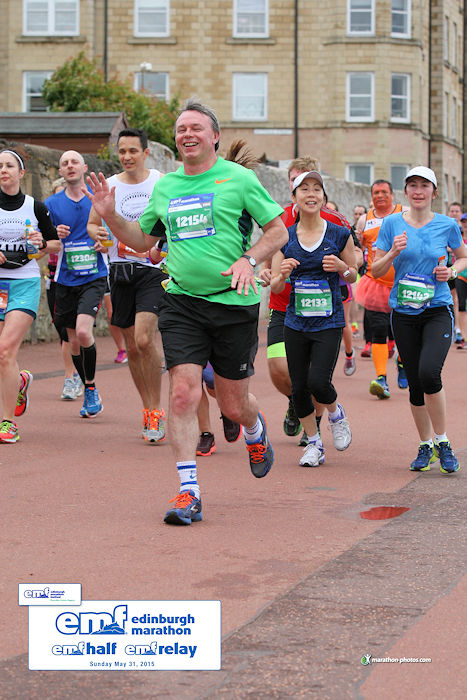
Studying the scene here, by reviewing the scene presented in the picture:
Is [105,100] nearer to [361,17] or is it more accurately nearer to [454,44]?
[361,17]

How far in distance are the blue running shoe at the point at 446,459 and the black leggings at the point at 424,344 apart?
34 centimetres

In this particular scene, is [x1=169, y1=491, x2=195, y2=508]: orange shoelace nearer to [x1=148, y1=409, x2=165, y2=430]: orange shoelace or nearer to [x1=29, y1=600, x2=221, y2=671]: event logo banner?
[x1=29, y1=600, x2=221, y2=671]: event logo banner

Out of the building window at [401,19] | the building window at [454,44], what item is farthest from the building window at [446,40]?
the building window at [401,19]

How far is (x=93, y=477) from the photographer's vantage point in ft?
24.6

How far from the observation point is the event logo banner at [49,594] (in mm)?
4102

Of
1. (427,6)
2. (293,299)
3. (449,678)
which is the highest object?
(427,6)

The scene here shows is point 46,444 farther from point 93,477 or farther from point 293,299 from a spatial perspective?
point 293,299

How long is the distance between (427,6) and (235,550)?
47.0 meters

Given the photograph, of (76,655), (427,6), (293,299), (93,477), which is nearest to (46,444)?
(93,477)

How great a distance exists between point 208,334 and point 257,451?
2.50 ft

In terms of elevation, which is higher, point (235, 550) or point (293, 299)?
point (293, 299)

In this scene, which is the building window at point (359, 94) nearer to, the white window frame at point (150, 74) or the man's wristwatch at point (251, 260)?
the white window frame at point (150, 74)

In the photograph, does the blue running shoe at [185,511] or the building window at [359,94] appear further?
the building window at [359,94]

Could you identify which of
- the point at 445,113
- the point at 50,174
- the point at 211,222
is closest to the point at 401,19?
the point at 445,113
